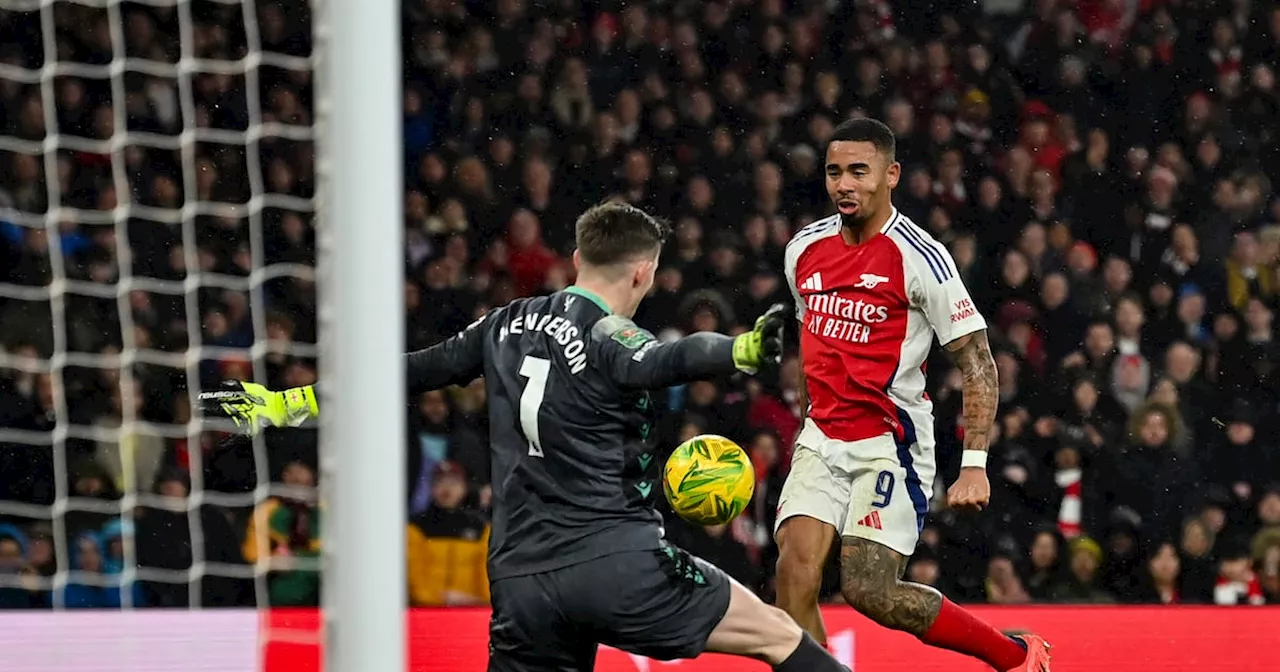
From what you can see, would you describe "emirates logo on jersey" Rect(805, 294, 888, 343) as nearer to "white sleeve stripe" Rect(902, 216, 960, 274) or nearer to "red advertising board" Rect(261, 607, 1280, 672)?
"white sleeve stripe" Rect(902, 216, 960, 274)

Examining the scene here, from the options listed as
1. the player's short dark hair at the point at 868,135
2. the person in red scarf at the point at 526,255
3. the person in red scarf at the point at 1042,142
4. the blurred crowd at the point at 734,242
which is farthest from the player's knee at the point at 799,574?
the person in red scarf at the point at 1042,142

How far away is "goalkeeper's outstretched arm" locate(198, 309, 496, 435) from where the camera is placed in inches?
177

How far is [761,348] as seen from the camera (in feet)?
12.3

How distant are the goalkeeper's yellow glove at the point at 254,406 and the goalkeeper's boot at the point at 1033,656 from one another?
2.39 m

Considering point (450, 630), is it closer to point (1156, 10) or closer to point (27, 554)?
point (27, 554)

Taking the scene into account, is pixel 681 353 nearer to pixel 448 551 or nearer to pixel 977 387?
pixel 977 387

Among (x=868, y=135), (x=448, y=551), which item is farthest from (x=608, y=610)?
(x=448, y=551)

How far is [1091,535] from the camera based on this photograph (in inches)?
352

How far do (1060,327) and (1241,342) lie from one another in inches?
40.6

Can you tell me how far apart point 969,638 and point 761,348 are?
1.97m

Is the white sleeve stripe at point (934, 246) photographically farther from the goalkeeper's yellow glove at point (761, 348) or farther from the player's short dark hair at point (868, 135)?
the goalkeeper's yellow glove at point (761, 348)

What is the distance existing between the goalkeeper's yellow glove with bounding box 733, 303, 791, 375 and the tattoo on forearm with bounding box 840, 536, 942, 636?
1594mm

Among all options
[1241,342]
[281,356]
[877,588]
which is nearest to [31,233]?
[281,356]

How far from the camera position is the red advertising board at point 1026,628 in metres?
6.01
